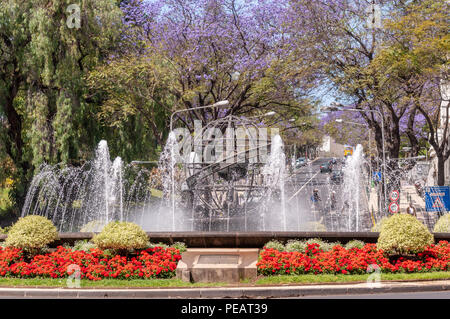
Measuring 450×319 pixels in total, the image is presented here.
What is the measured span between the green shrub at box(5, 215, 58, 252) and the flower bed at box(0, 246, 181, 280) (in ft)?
0.82

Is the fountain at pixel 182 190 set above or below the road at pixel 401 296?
above

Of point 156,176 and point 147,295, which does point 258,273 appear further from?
point 156,176

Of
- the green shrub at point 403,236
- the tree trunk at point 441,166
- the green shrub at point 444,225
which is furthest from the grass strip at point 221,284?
the tree trunk at point 441,166

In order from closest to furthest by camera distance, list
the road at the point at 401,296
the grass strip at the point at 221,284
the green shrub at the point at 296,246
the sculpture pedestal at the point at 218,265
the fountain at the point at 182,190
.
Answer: the road at the point at 401,296, the grass strip at the point at 221,284, the sculpture pedestal at the point at 218,265, the green shrub at the point at 296,246, the fountain at the point at 182,190

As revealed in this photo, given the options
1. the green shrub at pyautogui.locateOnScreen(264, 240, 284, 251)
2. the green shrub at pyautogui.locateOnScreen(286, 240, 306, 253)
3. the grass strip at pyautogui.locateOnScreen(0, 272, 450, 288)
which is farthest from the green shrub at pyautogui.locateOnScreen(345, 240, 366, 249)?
the green shrub at pyautogui.locateOnScreen(264, 240, 284, 251)

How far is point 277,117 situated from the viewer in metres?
34.7

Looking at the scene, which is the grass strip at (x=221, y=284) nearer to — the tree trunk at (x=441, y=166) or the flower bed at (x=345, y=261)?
the flower bed at (x=345, y=261)

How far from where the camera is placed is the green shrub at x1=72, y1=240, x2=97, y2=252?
13.6 m

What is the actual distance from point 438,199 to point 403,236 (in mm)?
14279

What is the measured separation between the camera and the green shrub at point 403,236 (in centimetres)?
1241

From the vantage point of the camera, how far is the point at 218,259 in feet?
40.9

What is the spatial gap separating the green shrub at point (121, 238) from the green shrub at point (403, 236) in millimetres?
5809

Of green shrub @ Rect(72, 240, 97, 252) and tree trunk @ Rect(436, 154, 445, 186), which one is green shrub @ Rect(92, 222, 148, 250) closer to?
green shrub @ Rect(72, 240, 97, 252)

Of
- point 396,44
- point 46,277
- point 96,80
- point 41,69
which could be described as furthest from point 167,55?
point 46,277
